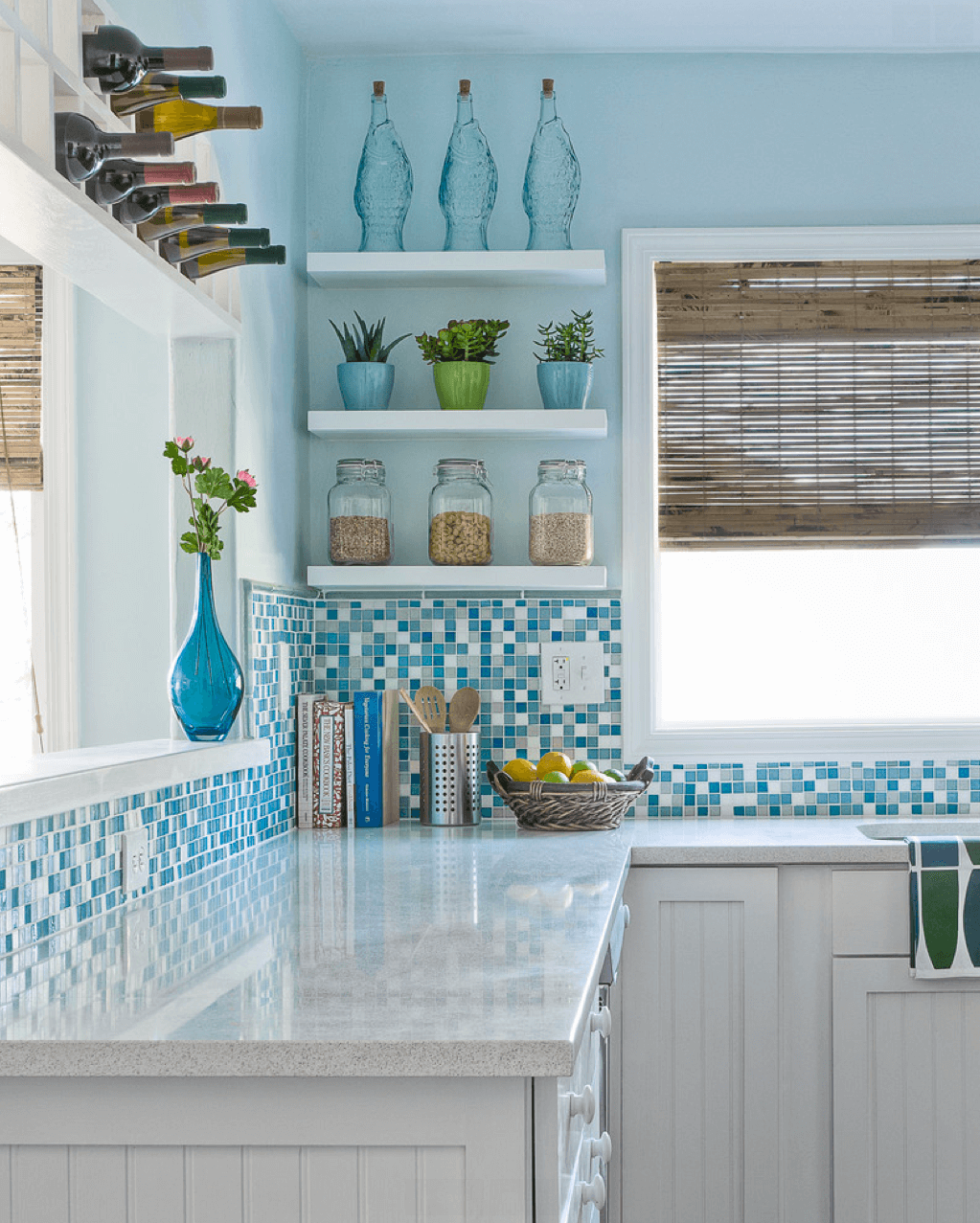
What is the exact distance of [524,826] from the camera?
2881 mm

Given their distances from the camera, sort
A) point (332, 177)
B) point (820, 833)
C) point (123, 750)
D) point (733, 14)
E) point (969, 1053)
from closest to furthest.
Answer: point (123, 750) < point (969, 1053) < point (820, 833) < point (733, 14) < point (332, 177)

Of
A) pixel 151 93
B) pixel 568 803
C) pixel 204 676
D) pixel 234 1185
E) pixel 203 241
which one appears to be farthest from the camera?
pixel 568 803

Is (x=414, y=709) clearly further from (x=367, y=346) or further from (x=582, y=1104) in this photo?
(x=582, y=1104)

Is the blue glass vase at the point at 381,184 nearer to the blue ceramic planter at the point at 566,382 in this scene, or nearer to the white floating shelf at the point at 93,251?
the blue ceramic planter at the point at 566,382

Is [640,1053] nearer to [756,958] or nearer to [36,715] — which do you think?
[756,958]

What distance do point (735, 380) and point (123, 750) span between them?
1780 mm

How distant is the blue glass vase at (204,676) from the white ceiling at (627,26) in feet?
4.87

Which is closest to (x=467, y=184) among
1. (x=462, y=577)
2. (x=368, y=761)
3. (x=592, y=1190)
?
(x=462, y=577)

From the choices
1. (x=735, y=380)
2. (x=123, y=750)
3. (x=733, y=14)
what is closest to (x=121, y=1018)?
(x=123, y=750)

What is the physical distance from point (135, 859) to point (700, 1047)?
3.99 ft

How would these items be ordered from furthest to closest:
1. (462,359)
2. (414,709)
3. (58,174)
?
(462,359)
(414,709)
(58,174)

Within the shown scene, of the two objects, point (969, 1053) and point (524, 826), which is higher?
point (524, 826)

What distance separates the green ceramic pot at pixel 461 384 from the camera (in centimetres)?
309

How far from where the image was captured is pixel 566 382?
3.08 m
